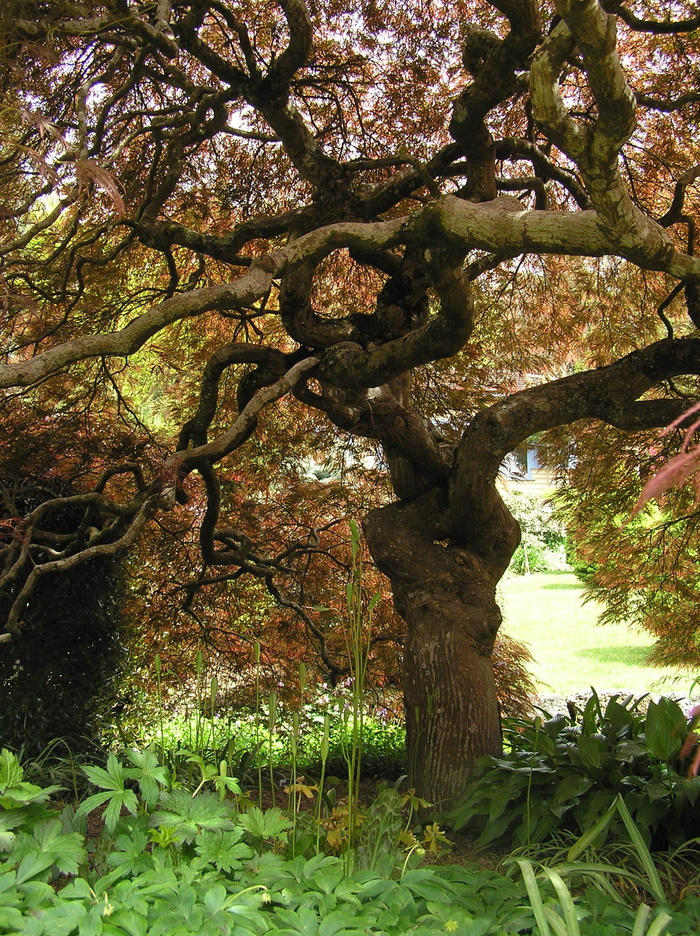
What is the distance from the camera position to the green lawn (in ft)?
27.8

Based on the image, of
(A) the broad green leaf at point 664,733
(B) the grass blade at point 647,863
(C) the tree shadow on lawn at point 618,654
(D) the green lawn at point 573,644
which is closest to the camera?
(B) the grass blade at point 647,863

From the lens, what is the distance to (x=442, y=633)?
3436 mm

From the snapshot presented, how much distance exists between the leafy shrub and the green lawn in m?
3.69

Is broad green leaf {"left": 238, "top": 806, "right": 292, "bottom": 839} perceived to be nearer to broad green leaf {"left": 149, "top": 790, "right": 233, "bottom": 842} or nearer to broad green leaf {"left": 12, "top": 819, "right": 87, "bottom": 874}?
broad green leaf {"left": 149, "top": 790, "right": 233, "bottom": 842}

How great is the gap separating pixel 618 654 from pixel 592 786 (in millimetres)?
7081

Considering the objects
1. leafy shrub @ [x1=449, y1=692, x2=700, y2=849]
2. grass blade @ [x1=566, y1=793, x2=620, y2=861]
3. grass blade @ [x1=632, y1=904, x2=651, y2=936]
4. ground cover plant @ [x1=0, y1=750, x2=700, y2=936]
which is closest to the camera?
ground cover plant @ [x1=0, y1=750, x2=700, y2=936]

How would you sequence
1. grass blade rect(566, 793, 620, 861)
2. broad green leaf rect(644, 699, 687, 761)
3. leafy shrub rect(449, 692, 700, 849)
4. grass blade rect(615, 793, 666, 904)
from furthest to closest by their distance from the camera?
broad green leaf rect(644, 699, 687, 761) < leafy shrub rect(449, 692, 700, 849) < grass blade rect(566, 793, 620, 861) < grass blade rect(615, 793, 666, 904)

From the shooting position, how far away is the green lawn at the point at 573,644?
8469 millimetres

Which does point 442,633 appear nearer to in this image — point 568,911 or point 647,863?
point 647,863

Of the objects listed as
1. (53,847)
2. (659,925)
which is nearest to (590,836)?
(659,925)

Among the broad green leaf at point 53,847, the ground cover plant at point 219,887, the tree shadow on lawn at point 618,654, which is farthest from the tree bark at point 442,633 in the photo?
the tree shadow on lawn at point 618,654

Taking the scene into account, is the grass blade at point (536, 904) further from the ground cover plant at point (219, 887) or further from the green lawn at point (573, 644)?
the green lawn at point (573, 644)

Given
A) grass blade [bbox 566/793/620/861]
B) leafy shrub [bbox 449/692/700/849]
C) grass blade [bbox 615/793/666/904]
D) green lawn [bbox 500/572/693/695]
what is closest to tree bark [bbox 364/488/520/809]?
leafy shrub [bbox 449/692/700/849]

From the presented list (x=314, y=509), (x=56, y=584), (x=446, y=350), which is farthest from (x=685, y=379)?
(x=56, y=584)
